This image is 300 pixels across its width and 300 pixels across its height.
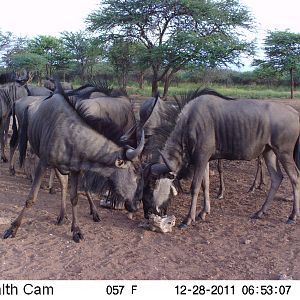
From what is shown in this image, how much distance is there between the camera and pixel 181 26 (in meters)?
20.7

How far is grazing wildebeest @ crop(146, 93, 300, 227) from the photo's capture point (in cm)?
550

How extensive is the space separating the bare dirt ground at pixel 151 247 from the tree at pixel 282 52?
25739 mm

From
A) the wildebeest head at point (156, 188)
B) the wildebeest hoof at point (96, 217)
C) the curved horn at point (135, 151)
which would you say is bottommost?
the wildebeest hoof at point (96, 217)

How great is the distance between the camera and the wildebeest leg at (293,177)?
550cm

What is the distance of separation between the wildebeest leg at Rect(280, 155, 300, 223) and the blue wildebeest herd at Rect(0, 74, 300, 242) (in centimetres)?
1

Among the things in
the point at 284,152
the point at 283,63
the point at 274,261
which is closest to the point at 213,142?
the point at 284,152

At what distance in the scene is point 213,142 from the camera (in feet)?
18.2

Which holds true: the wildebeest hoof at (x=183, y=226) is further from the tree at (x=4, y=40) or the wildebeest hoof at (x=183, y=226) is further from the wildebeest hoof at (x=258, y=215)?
the tree at (x=4, y=40)

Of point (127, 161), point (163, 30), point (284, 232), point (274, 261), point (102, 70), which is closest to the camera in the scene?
point (274, 261)

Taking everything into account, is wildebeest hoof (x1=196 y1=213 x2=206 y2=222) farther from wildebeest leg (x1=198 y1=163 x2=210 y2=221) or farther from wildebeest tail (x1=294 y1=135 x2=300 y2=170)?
wildebeest tail (x1=294 y1=135 x2=300 y2=170)

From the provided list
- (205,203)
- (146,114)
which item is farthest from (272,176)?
(146,114)

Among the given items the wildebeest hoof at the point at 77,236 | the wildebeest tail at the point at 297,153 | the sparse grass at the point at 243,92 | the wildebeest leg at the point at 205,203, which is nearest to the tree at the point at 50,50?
the sparse grass at the point at 243,92

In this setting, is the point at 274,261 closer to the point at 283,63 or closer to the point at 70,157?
the point at 70,157

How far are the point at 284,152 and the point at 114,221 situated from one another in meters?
2.59
